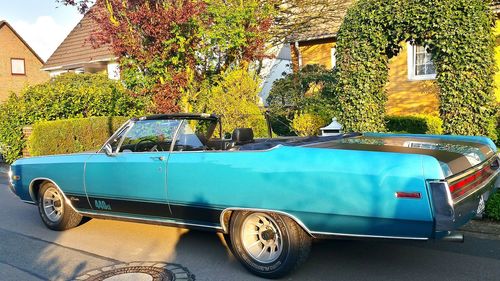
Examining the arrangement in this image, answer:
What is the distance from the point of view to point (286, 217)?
390 cm

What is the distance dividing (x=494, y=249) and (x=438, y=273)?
3.26 ft

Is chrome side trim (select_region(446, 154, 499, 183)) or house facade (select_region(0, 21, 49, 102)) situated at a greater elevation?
house facade (select_region(0, 21, 49, 102))

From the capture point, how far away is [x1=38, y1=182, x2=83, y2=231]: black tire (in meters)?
5.89

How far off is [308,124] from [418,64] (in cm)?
506

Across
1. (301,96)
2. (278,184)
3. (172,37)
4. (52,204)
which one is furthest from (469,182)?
(301,96)

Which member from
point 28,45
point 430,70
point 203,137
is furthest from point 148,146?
point 28,45

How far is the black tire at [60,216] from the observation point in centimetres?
589

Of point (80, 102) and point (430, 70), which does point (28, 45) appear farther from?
point (430, 70)

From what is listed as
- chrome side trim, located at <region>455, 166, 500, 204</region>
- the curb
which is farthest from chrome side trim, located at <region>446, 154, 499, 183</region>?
the curb

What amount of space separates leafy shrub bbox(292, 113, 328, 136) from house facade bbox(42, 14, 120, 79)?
1461 centimetres

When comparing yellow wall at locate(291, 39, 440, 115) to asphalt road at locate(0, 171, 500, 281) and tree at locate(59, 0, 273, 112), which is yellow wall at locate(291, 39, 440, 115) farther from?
asphalt road at locate(0, 171, 500, 281)

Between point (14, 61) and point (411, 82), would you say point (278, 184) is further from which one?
point (14, 61)

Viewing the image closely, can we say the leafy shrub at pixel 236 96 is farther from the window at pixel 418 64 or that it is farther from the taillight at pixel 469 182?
the taillight at pixel 469 182

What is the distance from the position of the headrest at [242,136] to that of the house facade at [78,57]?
61.6 feet
